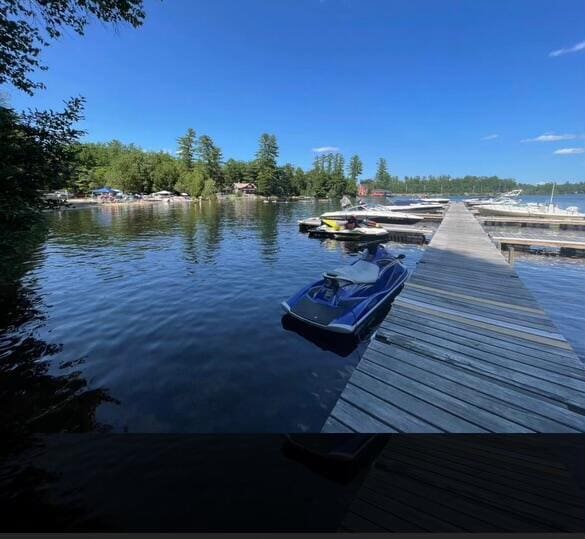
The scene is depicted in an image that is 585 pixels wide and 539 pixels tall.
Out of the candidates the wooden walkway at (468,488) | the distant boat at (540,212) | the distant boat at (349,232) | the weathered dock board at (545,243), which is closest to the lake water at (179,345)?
the weathered dock board at (545,243)

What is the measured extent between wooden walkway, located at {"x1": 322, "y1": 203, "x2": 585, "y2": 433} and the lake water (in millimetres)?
1598

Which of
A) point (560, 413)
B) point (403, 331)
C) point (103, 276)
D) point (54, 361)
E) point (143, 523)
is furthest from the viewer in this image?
point (103, 276)

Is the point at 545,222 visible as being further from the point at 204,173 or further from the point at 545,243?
the point at 204,173

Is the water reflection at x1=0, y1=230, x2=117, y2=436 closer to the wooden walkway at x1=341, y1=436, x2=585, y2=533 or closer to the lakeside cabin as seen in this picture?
the wooden walkway at x1=341, y1=436, x2=585, y2=533

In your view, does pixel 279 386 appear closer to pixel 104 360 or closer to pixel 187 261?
pixel 104 360

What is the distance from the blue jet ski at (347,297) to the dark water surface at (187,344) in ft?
1.97

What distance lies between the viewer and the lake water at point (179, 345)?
4.74 meters

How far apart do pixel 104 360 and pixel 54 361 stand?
935 mm

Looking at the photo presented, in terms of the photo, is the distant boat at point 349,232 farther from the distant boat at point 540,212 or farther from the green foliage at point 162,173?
the green foliage at point 162,173

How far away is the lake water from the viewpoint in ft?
15.6

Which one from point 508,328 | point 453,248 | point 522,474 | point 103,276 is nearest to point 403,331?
point 508,328

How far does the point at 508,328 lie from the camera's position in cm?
492

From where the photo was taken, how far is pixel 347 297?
7.22m

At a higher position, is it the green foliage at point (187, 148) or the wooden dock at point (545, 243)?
the green foliage at point (187, 148)
